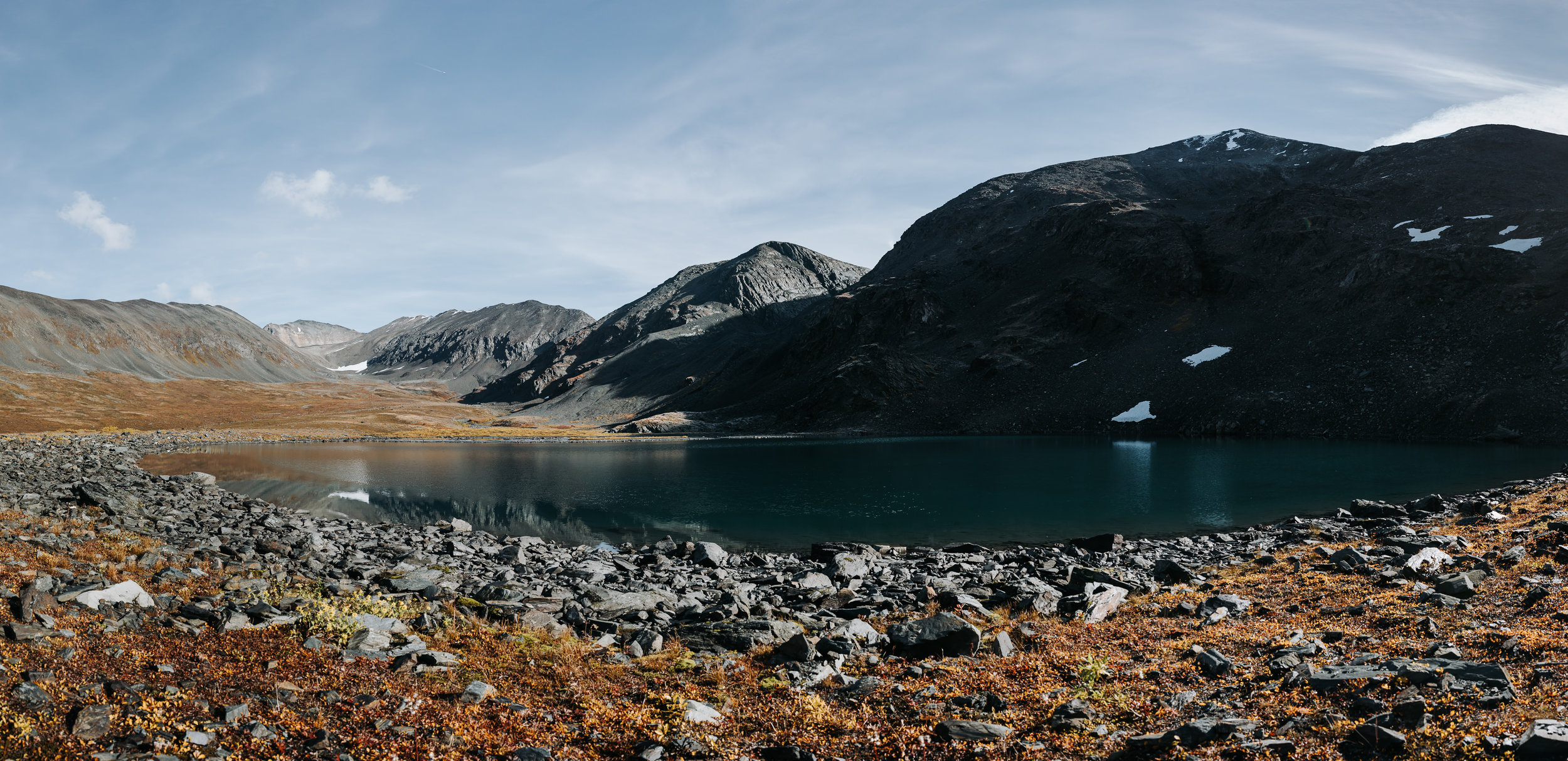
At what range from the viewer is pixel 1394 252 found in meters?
112

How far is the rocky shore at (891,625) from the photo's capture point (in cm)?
834

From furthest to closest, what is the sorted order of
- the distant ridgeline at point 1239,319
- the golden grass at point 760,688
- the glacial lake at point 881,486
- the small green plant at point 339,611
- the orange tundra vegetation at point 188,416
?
the orange tundra vegetation at point 188,416 → the distant ridgeline at point 1239,319 → the glacial lake at point 881,486 → the small green plant at point 339,611 → the golden grass at point 760,688

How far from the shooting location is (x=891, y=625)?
48.8 feet

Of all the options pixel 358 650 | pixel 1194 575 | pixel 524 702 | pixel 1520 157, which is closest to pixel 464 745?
pixel 524 702

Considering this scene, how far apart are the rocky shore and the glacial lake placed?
9.88m

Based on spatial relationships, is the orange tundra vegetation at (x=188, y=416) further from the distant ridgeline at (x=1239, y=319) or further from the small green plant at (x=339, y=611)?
the small green plant at (x=339, y=611)

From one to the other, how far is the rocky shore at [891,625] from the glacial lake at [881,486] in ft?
32.4

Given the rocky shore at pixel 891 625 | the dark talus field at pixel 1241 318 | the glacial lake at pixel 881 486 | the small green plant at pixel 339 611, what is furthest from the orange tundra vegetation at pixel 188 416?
the small green plant at pixel 339 611

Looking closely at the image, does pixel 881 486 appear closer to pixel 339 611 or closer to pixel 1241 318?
pixel 339 611

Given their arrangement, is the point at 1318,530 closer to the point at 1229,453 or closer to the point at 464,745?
the point at 464,745

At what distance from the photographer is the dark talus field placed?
3578 inches

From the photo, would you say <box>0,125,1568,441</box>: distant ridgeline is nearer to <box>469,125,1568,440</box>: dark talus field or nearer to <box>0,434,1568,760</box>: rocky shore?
<box>469,125,1568,440</box>: dark talus field

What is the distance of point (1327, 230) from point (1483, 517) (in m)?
137

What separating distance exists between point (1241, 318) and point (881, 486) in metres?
104
